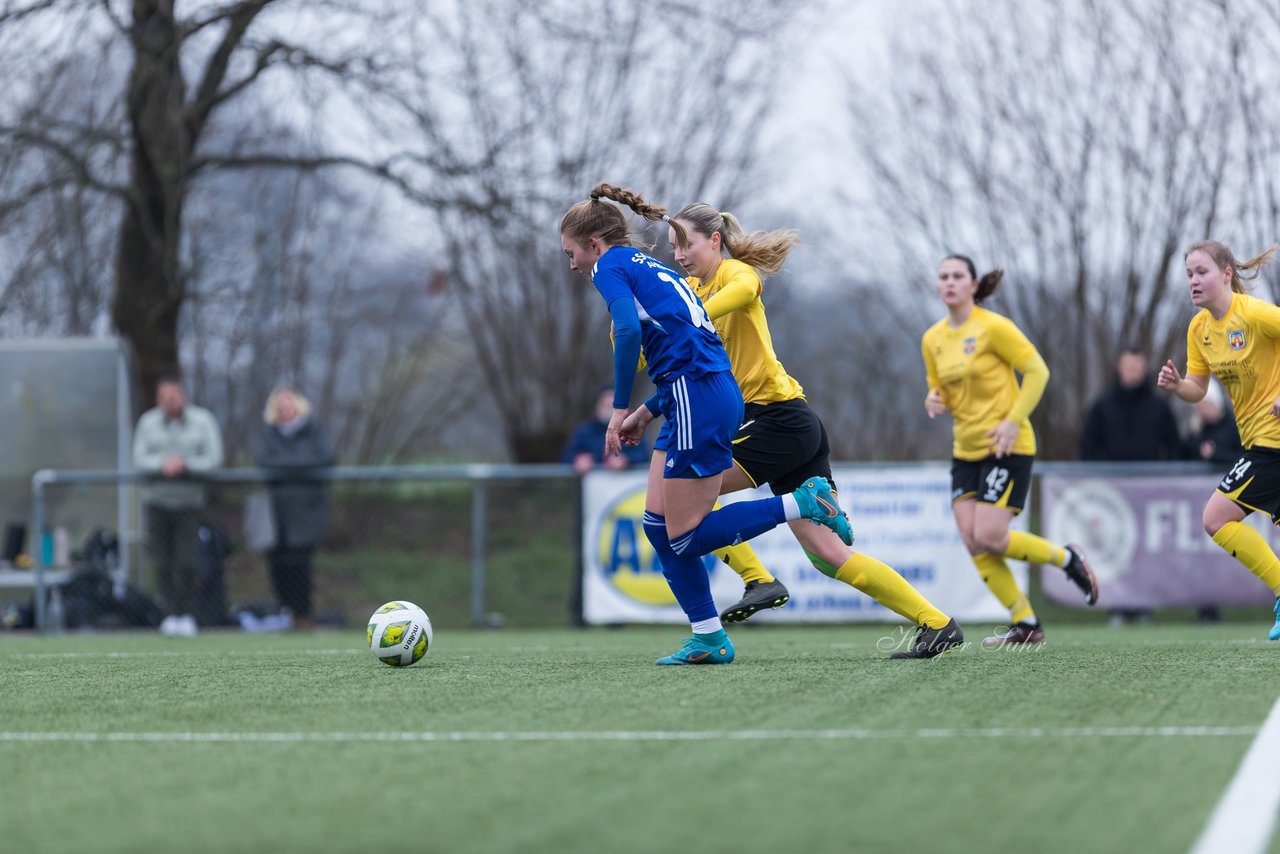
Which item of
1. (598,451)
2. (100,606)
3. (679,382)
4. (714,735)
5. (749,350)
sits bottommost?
(100,606)

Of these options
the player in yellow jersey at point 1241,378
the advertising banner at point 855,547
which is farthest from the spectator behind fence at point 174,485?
the player in yellow jersey at point 1241,378

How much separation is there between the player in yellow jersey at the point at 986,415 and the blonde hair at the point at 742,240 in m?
1.82

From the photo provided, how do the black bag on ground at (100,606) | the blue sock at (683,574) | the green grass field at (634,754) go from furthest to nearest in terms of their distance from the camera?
the black bag on ground at (100,606) < the blue sock at (683,574) < the green grass field at (634,754)

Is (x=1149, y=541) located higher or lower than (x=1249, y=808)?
lower

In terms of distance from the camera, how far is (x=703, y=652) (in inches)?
268

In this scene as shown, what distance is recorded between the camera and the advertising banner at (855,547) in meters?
12.7

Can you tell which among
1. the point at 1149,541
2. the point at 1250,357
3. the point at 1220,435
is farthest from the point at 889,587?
the point at 1220,435

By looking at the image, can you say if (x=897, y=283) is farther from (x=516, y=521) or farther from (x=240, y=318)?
(x=240, y=318)

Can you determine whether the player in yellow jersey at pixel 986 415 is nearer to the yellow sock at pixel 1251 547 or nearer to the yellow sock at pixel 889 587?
the yellow sock at pixel 1251 547

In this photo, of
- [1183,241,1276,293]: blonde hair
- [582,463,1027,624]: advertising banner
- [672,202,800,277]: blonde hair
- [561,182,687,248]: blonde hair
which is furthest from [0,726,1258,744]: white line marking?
[582,463,1027,624]: advertising banner

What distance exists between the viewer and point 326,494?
44.7ft

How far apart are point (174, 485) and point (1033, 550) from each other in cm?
768

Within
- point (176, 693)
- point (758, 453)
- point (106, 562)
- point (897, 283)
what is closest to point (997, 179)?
point (897, 283)

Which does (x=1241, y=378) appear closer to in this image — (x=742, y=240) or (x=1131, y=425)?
(x=742, y=240)
